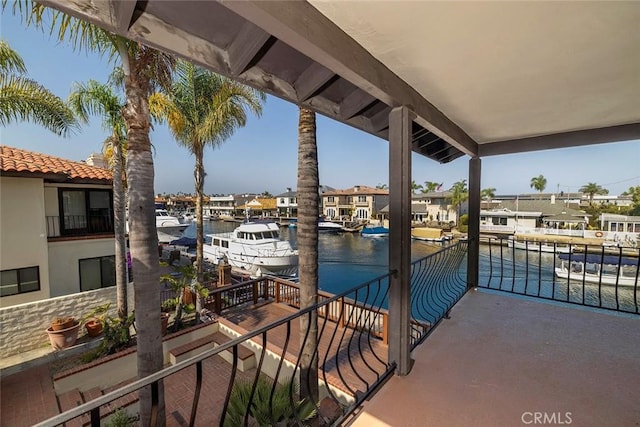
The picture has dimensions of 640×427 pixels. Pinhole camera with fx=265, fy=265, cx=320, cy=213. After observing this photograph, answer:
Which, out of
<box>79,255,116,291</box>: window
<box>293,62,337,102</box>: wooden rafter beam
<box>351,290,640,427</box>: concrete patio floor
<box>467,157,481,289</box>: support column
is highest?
<box>293,62,337,102</box>: wooden rafter beam

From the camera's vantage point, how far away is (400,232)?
2023 mm

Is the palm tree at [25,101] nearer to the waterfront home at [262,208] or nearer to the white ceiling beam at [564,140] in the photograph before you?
the white ceiling beam at [564,140]

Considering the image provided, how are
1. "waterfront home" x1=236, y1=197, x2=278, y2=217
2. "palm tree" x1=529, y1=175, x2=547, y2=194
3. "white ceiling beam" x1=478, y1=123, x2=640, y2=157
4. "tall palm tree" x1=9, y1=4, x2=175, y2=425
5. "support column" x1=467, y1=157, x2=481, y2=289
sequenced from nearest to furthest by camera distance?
1. "white ceiling beam" x1=478, y1=123, x2=640, y2=157
2. "tall palm tree" x1=9, y1=4, x2=175, y2=425
3. "support column" x1=467, y1=157, x2=481, y2=289
4. "waterfront home" x1=236, y1=197, x2=278, y2=217
5. "palm tree" x1=529, y1=175, x2=547, y2=194

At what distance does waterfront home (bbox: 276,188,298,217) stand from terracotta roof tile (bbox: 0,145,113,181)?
35.3 meters

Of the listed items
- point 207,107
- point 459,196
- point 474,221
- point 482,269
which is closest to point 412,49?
point 474,221

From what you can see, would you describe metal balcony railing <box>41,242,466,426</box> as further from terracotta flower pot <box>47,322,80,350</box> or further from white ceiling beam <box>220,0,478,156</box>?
terracotta flower pot <box>47,322,80,350</box>

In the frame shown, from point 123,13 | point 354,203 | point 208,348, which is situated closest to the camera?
point 123,13

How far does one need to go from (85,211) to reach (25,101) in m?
3.84

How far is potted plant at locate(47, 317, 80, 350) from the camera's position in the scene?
5.79m

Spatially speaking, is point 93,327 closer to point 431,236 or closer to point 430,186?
point 431,236

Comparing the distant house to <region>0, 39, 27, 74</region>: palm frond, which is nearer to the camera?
<region>0, 39, 27, 74</region>: palm frond

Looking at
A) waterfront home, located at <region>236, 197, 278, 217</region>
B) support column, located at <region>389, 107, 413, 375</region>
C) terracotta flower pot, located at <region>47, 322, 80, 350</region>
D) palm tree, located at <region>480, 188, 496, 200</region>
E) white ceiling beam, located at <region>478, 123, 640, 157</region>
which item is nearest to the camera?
support column, located at <region>389, 107, 413, 375</region>

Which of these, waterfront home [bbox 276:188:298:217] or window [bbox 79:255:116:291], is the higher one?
waterfront home [bbox 276:188:298:217]

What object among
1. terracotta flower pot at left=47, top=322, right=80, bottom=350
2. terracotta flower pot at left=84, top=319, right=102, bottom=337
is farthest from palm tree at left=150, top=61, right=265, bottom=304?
terracotta flower pot at left=47, top=322, right=80, bottom=350
